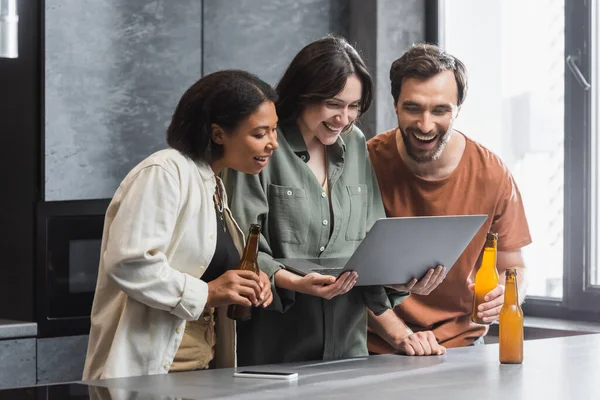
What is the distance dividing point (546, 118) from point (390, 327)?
1.86 meters

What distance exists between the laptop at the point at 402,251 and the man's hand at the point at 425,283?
0.01m

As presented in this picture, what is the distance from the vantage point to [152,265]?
2.04 metres

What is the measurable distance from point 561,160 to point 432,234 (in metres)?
1.92

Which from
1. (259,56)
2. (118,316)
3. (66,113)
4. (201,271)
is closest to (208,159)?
(201,271)

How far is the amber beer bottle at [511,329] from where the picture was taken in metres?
2.19

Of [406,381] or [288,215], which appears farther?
[288,215]

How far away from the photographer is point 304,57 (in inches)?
98.2

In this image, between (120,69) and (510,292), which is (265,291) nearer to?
(510,292)

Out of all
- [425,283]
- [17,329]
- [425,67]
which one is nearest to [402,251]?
[425,283]

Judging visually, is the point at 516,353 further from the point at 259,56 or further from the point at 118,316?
the point at 259,56

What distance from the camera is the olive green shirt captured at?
2.45m

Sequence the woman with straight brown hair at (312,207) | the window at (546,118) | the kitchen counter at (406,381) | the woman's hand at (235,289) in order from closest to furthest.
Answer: the kitchen counter at (406,381) → the woman's hand at (235,289) → the woman with straight brown hair at (312,207) → the window at (546,118)

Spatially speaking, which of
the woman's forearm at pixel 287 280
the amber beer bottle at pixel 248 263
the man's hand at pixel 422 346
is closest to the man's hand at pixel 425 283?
the man's hand at pixel 422 346

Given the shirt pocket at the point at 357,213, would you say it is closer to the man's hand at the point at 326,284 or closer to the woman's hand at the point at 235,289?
the man's hand at the point at 326,284
